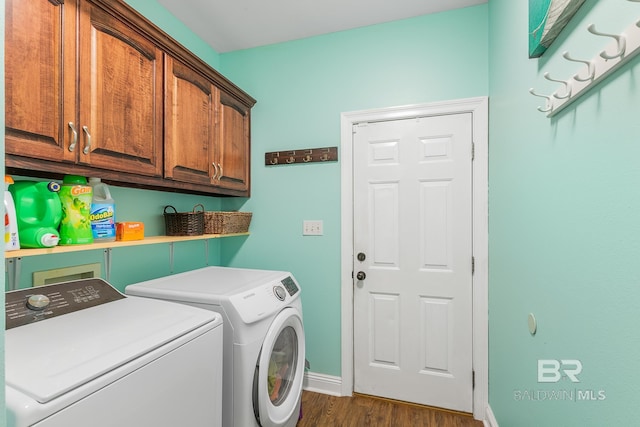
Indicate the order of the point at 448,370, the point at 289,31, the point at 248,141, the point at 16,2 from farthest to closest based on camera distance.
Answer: the point at 248,141 < the point at 289,31 < the point at 448,370 < the point at 16,2

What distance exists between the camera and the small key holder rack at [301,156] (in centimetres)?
222

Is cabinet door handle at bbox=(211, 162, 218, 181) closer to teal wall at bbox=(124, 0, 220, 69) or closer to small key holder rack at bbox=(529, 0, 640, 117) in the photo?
teal wall at bbox=(124, 0, 220, 69)

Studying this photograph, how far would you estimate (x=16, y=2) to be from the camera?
98 cm

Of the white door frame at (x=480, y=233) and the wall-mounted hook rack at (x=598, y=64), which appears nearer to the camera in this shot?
the wall-mounted hook rack at (x=598, y=64)

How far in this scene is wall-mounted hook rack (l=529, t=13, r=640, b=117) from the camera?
0.59m

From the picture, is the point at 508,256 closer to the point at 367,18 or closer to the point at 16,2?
the point at 367,18

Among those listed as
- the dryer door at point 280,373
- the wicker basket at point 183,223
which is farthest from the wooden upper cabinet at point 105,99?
the dryer door at point 280,373

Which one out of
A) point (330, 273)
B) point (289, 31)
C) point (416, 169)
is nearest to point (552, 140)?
point (416, 169)

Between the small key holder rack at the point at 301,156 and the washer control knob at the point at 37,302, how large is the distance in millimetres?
1594

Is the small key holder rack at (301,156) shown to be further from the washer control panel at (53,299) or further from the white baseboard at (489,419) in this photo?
the white baseboard at (489,419)

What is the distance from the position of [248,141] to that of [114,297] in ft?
4.83

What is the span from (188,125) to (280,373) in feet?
5.02

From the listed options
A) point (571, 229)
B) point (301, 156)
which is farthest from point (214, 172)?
point (571, 229)

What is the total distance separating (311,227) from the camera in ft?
7.51
